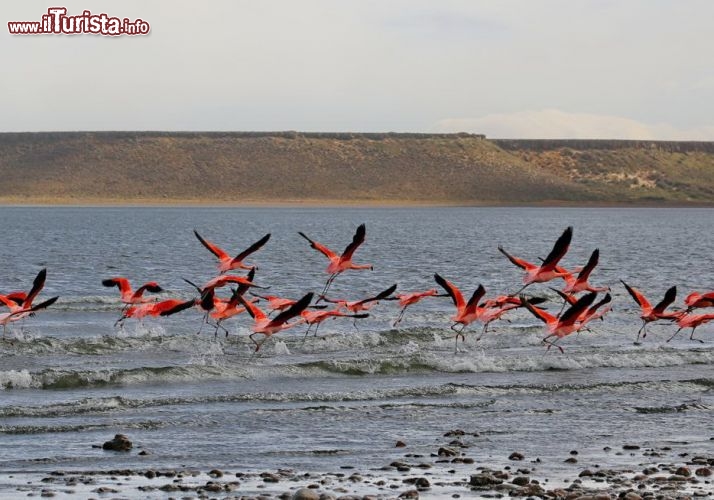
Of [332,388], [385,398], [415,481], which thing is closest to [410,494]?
[415,481]

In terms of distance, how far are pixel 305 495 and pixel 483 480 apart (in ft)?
7.78

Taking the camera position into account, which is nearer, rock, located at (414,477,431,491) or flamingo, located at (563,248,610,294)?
rock, located at (414,477,431,491)

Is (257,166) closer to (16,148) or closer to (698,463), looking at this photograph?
(16,148)

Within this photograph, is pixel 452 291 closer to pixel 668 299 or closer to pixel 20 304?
pixel 668 299

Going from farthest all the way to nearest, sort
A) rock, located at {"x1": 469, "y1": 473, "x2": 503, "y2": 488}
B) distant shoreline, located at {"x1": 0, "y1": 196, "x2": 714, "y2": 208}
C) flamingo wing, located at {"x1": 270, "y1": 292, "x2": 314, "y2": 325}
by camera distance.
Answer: distant shoreline, located at {"x1": 0, "y1": 196, "x2": 714, "y2": 208} < flamingo wing, located at {"x1": 270, "y1": 292, "x2": 314, "y2": 325} < rock, located at {"x1": 469, "y1": 473, "x2": 503, "y2": 488}

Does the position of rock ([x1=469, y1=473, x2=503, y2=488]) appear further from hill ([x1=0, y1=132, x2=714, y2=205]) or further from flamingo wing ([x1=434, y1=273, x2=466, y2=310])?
hill ([x1=0, y1=132, x2=714, y2=205])

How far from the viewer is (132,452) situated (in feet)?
56.0

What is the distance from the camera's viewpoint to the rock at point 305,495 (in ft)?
46.2

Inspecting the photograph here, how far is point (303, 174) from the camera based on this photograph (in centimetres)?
18200

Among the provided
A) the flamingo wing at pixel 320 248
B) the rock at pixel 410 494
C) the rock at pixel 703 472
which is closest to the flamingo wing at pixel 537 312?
the flamingo wing at pixel 320 248

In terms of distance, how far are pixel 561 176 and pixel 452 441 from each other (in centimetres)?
18061

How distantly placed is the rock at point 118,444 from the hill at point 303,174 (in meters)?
156

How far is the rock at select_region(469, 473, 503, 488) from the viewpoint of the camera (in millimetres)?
15344

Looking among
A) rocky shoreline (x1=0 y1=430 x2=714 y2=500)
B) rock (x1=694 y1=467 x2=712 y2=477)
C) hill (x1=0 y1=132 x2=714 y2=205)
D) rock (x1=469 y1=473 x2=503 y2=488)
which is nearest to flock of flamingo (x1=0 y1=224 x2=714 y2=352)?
rocky shoreline (x1=0 y1=430 x2=714 y2=500)
